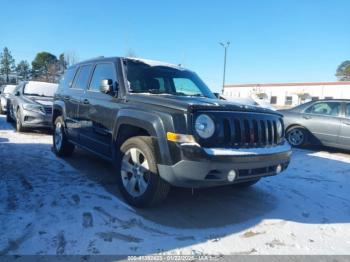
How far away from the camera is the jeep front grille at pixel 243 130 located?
3.69 metres

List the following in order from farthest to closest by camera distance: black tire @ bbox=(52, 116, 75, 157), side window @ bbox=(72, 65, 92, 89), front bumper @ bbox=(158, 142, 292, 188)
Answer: black tire @ bbox=(52, 116, 75, 157) < side window @ bbox=(72, 65, 92, 89) < front bumper @ bbox=(158, 142, 292, 188)

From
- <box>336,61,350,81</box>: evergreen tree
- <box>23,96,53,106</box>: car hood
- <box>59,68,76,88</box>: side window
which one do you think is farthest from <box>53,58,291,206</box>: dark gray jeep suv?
<box>336,61,350,81</box>: evergreen tree

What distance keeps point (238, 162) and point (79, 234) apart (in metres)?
1.83

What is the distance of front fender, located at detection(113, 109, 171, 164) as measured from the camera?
11.9ft

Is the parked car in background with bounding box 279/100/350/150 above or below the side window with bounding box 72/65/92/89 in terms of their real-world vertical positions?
below

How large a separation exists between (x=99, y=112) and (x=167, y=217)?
6.63 ft

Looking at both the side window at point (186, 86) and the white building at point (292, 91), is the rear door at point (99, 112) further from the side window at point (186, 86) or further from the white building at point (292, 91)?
the white building at point (292, 91)

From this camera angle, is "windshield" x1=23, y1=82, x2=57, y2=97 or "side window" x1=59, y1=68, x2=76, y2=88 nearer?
"side window" x1=59, y1=68, x2=76, y2=88

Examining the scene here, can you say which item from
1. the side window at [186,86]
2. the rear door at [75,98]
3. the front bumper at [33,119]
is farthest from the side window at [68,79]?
the front bumper at [33,119]

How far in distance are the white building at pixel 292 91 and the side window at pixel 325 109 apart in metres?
35.0

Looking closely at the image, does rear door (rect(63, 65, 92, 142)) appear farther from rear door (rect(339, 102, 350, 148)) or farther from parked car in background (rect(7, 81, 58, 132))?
rear door (rect(339, 102, 350, 148))

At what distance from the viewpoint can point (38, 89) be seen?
10883mm

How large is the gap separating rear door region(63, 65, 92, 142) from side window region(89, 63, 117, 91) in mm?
256

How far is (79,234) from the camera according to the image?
3.37 metres
